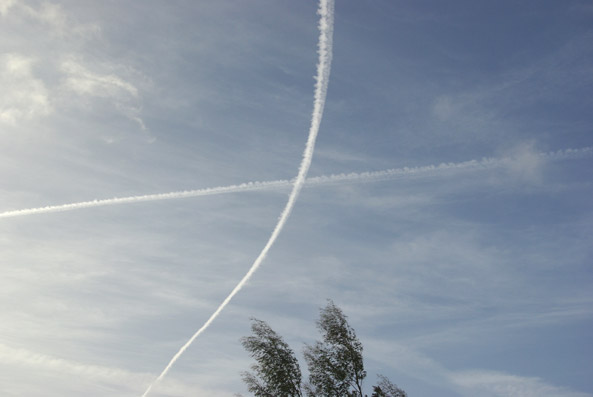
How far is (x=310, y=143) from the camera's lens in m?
83.0

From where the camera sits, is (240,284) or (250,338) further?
(240,284)

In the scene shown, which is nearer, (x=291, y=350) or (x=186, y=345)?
(x=291, y=350)

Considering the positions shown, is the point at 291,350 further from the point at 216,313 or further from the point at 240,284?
the point at 216,313

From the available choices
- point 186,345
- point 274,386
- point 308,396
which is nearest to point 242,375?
point 274,386

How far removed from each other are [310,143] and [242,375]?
3542cm

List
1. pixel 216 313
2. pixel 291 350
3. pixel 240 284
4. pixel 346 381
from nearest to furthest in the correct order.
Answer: pixel 346 381
pixel 291 350
pixel 240 284
pixel 216 313

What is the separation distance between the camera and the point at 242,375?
266 feet

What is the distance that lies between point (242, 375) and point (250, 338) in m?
5.43

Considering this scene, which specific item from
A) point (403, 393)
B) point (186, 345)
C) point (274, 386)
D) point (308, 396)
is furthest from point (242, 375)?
point (186, 345)

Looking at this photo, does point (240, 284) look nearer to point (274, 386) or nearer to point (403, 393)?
point (274, 386)

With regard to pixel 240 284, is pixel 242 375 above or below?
below

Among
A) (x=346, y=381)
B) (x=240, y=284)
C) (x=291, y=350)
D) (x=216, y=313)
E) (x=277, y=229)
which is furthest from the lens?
(x=216, y=313)

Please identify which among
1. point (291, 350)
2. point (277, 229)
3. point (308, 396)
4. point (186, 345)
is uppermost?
point (277, 229)

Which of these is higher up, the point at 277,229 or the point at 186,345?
the point at 277,229
